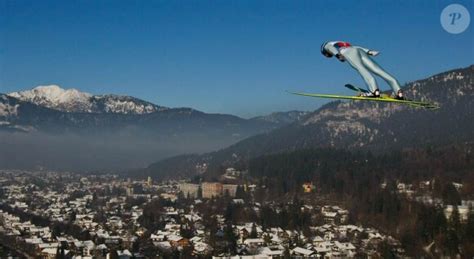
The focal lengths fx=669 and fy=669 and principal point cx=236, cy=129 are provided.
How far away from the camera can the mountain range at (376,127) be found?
146m

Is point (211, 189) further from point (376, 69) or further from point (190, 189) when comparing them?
point (376, 69)

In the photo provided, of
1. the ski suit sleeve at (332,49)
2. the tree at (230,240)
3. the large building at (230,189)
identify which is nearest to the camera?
the ski suit sleeve at (332,49)

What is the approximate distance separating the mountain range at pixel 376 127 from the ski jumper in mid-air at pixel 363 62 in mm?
124961

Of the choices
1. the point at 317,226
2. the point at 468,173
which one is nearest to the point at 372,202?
the point at 317,226

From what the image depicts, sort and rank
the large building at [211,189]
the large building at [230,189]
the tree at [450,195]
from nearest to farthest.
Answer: the tree at [450,195] < the large building at [230,189] < the large building at [211,189]

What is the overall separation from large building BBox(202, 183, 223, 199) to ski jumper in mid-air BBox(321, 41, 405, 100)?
267 feet

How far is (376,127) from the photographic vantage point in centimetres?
16650

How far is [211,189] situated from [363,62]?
8687 centimetres

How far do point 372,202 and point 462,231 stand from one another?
1993 centimetres

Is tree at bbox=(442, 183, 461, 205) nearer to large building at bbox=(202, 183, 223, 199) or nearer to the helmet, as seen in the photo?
large building at bbox=(202, 183, 223, 199)

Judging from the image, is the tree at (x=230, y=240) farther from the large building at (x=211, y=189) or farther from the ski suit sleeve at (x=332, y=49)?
the large building at (x=211, y=189)

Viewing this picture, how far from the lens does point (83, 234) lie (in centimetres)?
5631

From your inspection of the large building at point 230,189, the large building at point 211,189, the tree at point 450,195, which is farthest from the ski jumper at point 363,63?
the large building at point 211,189

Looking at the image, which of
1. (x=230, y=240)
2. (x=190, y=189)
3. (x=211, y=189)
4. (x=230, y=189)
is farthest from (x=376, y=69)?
(x=190, y=189)
